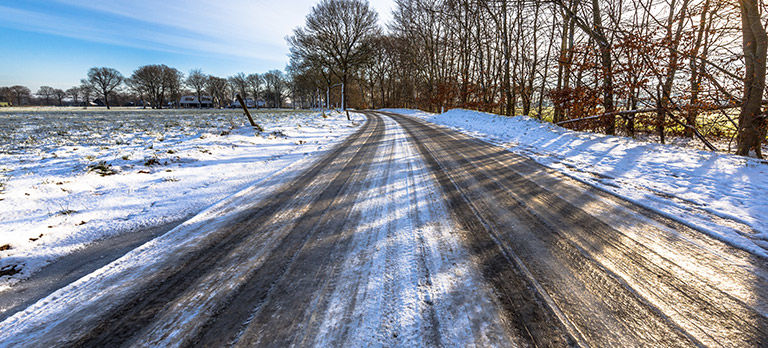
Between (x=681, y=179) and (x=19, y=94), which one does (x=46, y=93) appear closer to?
(x=19, y=94)

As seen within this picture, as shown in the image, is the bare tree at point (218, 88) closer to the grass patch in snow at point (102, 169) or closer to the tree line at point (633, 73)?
the tree line at point (633, 73)

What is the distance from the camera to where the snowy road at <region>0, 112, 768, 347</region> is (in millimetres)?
1379

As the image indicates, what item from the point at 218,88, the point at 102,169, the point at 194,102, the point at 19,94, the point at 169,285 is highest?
the point at 218,88

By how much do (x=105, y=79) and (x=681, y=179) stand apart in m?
97.0

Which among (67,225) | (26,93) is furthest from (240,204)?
(26,93)

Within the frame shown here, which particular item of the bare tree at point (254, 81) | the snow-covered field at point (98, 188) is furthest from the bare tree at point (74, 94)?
the snow-covered field at point (98, 188)

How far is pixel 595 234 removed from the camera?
2.46 meters

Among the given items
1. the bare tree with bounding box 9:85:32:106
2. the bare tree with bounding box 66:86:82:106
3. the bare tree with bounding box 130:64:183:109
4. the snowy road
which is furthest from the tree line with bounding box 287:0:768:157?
the bare tree with bounding box 9:85:32:106

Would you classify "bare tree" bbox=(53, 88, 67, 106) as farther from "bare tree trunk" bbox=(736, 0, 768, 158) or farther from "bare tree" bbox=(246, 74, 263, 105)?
"bare tree trunk" bbox=(736, 0, 768, 158)

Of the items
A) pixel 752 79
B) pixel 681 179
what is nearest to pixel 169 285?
pixel 681 179

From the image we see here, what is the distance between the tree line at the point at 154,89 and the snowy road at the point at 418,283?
7186 centimetres

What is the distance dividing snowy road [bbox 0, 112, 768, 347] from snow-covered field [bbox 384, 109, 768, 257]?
0.38 m

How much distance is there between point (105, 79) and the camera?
6341cm

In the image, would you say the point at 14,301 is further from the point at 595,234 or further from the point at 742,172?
the point at 742,172
